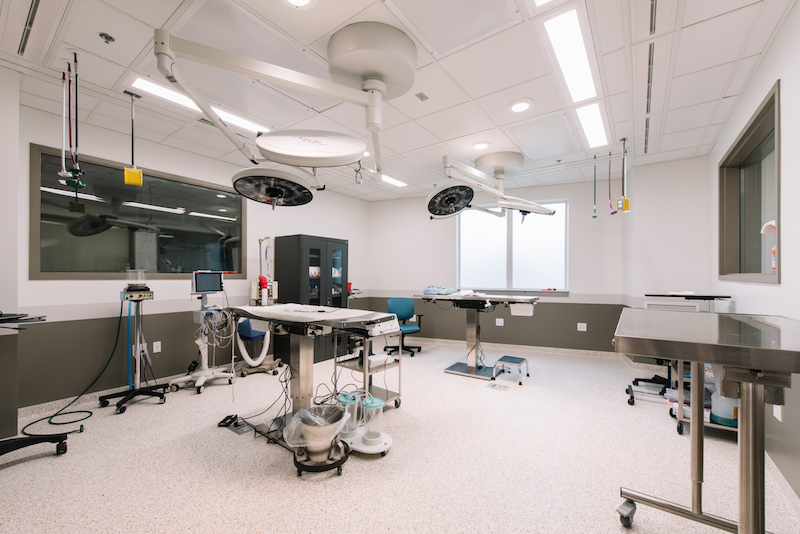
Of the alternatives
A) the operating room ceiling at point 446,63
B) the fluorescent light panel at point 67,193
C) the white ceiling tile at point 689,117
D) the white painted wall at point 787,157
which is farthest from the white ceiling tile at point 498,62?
the fluorescent light panel at point 67,193

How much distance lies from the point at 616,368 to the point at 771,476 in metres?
2.44

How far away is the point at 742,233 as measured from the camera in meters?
3.43

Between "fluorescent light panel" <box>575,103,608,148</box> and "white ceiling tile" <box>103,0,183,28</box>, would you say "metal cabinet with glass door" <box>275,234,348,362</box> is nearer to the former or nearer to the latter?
"white ceiling tile" <box>103,0,183,28</box>

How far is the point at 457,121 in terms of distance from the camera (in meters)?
3.35

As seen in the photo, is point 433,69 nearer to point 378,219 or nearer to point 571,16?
point 571,16

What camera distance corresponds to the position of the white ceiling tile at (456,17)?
192cm

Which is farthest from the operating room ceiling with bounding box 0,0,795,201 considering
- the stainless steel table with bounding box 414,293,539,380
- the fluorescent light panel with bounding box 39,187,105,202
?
the stainless steel table with bounding box 414,293,539,380

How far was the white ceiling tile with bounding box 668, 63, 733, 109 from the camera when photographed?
2.52 m

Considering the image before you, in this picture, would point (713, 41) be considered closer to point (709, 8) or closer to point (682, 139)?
point (709, 8)

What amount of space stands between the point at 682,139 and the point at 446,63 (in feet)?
9.96

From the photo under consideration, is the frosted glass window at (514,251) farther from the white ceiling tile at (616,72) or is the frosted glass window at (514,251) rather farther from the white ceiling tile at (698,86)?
the white ceiling tile at (616,72)

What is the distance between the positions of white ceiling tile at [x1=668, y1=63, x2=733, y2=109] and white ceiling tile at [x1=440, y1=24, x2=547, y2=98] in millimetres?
1151

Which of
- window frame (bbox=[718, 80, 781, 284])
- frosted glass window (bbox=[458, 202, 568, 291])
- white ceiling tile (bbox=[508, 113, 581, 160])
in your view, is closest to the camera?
window frame (bbox=[718, 80, 781, 284])

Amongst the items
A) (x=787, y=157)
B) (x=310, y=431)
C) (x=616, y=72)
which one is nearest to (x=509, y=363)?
(x=310, y=431)
